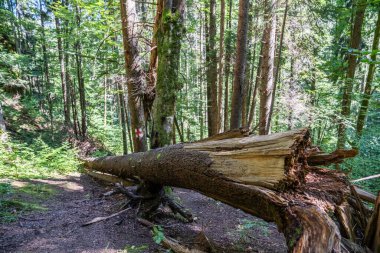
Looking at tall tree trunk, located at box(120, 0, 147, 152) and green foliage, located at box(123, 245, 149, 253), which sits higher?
tall tree trunk, located at box(120, 0, 147, 152)

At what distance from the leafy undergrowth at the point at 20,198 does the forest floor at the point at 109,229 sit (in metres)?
0.04

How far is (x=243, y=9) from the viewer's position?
7.77 metres

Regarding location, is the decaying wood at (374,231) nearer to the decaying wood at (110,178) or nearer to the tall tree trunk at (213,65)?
the decaying wood at (110,178)

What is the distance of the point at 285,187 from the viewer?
253 cm

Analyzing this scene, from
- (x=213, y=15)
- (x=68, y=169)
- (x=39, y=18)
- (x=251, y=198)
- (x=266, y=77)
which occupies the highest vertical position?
(x=39, y=18)

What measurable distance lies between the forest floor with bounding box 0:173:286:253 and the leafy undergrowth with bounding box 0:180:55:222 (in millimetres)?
37

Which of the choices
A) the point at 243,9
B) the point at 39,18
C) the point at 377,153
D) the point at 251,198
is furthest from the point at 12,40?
the point at 377,153

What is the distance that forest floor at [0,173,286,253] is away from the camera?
352cm

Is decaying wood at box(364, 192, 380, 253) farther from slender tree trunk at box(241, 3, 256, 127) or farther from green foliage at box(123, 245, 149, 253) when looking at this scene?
slender tree trunk at box(241, 3, 256, 127)

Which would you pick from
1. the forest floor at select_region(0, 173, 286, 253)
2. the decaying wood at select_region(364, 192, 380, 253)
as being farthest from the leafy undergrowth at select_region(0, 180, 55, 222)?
the decaying wood at select_region(364, 192, 380, 253)

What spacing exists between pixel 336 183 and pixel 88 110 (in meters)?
24.9

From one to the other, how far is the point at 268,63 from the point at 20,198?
959 centimetres

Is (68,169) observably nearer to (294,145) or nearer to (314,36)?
(294,145)

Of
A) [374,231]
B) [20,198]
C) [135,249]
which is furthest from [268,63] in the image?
[20,198]
